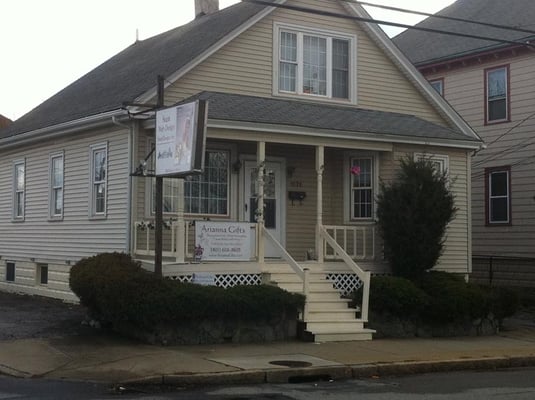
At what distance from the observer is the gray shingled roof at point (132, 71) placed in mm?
18734

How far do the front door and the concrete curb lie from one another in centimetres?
645

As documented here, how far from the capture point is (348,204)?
66.0 ft

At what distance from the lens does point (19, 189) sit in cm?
2289

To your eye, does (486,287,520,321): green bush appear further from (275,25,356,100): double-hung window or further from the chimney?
the chimney

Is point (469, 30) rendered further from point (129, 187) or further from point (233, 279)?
point (233, 279)

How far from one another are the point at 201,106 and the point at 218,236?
3.03 metres

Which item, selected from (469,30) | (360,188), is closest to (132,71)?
(360,188)

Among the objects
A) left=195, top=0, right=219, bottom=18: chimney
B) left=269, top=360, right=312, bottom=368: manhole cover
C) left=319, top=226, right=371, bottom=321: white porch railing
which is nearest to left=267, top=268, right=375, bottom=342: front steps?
left=319, top=226, right=371, bottom=321: white porch railing

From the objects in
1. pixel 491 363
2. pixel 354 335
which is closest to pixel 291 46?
pixel 354 335

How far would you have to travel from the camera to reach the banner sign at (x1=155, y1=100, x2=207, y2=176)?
14.1 metres

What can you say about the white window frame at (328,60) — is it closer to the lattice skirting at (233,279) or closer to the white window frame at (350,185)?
the white window frame at (350,185)

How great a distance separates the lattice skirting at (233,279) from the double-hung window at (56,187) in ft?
19.6

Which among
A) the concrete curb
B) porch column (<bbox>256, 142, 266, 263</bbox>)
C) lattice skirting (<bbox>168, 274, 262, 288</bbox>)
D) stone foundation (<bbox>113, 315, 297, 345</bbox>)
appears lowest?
the concrete curb

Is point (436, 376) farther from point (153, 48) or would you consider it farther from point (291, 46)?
point (153, 48)
